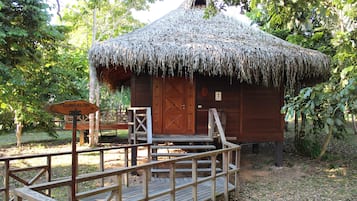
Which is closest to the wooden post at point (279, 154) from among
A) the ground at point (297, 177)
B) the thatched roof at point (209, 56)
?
the ground at point (297, 177)

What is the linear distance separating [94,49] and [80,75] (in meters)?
8.43

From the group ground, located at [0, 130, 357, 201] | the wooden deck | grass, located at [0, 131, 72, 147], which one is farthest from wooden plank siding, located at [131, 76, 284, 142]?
grass, located at [0, 131, 72, 147]

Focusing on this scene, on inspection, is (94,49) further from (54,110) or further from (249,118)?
(54,110)

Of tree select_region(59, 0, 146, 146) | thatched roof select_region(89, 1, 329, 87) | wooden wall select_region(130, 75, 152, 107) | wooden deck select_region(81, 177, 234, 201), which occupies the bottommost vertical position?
wooden deck select_region(81, 177, 234, 201)

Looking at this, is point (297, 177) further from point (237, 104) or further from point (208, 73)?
point (208, 73)

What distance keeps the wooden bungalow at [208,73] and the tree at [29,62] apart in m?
1.70

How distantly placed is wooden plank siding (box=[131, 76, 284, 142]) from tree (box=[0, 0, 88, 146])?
2739 mm

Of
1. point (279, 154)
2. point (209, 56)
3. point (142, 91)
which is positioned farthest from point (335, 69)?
point (142, 91)

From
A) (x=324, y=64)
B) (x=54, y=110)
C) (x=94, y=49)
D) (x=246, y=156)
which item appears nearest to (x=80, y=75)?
(x=94, y=49)

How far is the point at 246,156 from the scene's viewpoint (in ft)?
34.3

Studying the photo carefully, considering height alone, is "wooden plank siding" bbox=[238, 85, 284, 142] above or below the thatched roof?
below

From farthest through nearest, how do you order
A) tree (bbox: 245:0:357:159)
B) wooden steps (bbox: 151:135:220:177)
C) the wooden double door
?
the wooden double door, wooden steps (bbox: 151:135:220:177), tree (bbox: 245:0:357:159)

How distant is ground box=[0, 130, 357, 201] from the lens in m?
6.49

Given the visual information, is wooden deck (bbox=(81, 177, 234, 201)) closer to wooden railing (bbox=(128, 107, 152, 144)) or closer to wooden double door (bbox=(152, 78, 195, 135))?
wooden railing (bbox=(128, 107, 152, 144))
